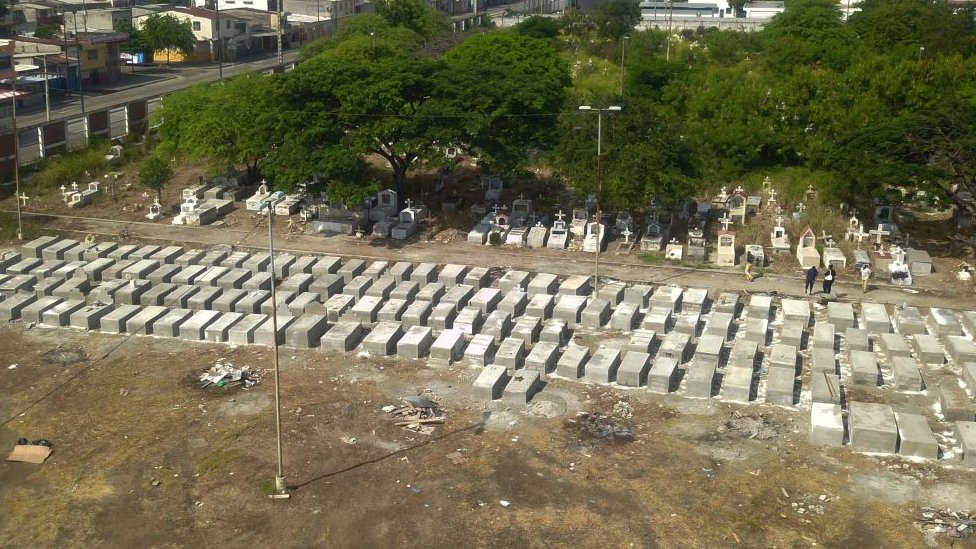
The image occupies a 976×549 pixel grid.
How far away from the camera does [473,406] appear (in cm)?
2305

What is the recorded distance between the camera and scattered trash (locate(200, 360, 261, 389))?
24.3 metres

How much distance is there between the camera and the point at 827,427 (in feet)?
69.4

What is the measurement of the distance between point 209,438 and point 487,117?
60.3 ft

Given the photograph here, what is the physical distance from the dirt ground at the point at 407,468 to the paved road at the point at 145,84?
3674cm

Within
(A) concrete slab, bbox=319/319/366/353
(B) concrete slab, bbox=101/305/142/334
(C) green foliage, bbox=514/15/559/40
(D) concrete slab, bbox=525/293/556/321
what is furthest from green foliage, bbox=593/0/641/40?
(B) concrete slab, bbox=101/305/142/334

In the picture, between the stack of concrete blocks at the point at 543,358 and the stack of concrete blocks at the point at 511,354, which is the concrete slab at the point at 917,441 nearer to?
the stack of concrete blocks at the point at 543,358

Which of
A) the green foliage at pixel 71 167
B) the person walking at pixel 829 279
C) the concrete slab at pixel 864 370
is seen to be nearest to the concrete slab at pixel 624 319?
the concrete slab at pixel 864 370

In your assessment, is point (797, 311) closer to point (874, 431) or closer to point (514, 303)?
point (874, 431)

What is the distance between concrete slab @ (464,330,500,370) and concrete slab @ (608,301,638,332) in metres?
3.52

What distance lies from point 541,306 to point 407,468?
369 inches

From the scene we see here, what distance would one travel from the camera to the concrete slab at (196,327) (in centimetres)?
2714

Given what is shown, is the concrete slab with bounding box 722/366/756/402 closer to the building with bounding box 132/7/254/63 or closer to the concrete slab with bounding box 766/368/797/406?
the concrete slab with bounding box 766/368/797/406

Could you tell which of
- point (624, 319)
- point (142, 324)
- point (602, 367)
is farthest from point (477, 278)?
point (142, 324)

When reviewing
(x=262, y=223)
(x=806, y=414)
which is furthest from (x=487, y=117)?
(x=806, y=414)
